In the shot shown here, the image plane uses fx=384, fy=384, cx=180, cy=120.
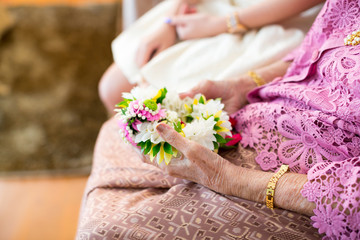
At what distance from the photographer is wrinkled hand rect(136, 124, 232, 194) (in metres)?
0.80

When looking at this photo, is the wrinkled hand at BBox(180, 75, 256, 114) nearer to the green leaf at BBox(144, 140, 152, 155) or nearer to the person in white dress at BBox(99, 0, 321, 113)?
the person in white dress at BBox(99, 0, 321, 113)

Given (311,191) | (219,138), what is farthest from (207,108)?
(311,191)

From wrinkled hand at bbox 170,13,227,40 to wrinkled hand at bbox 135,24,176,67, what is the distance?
0.04 metres

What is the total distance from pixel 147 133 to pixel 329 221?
0.40 metres

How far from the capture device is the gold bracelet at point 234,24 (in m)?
1.23

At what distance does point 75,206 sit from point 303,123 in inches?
47.8

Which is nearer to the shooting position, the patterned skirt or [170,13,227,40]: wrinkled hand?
the patterned skirt

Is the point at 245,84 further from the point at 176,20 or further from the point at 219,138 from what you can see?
the point at 176,20

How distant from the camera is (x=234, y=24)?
4.05 feet

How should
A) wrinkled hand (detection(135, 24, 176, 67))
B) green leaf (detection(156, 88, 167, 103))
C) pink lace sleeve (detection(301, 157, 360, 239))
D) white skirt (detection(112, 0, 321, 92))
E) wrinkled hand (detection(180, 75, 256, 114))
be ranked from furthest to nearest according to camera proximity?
wrinkled hand (detection(135, 24, 176, 67)) → white skirt (detection(112, 0, 321, 92)) → wrinkled hand (detection(180, 75, 256, 114)) → green leaf (detection(156, 88, 167, 103)) → pink lace sleeve (detection(301, 157, 360, 239))

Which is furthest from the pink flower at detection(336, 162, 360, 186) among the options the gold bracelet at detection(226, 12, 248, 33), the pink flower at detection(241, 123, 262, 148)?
Answer: the gold bracelet at detection(226, 12, 248, 33)

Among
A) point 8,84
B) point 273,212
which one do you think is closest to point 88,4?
point 8,84

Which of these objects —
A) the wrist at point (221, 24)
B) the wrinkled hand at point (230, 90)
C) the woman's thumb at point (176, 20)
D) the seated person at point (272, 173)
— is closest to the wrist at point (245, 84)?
the wrinkled hand at point (230, 90)

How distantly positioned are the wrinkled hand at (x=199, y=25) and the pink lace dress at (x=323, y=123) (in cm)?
34
